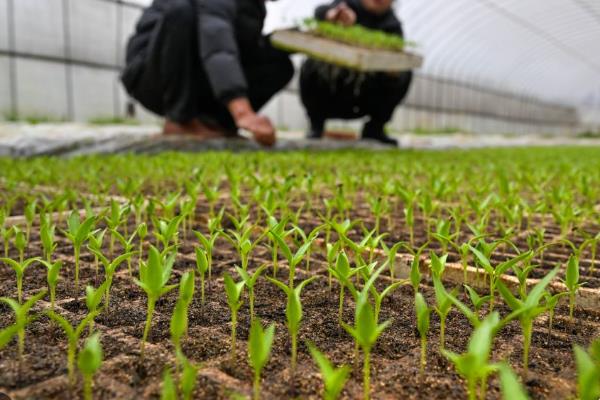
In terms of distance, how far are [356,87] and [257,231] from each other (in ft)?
19.2

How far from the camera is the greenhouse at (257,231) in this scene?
2.75 ft

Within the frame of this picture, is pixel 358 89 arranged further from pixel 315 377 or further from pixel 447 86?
pixel 447 86

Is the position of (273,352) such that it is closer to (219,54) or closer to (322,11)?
(219,54)

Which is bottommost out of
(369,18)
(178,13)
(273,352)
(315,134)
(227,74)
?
(273,352)

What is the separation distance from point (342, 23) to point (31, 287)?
6.21 m

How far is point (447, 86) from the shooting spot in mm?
22766

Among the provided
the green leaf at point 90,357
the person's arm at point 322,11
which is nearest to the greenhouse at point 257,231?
the green leaf at point 90,357

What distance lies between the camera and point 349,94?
7746 millimetres

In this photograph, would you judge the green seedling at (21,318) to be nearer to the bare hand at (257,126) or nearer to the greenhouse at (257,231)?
the greenhouse at (257,231)

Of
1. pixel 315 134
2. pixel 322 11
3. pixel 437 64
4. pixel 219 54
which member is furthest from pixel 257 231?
pixel 437 64

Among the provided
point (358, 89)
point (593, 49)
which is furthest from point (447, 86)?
point (358, 89)

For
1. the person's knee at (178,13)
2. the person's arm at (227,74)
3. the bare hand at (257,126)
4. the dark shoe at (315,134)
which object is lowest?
the dark shoe at (315,134)

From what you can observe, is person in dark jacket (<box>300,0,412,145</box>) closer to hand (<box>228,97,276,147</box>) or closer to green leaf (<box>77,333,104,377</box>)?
hand (<box>228,97,276,147</box>)

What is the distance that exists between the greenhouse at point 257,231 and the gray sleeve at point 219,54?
0.02 m
